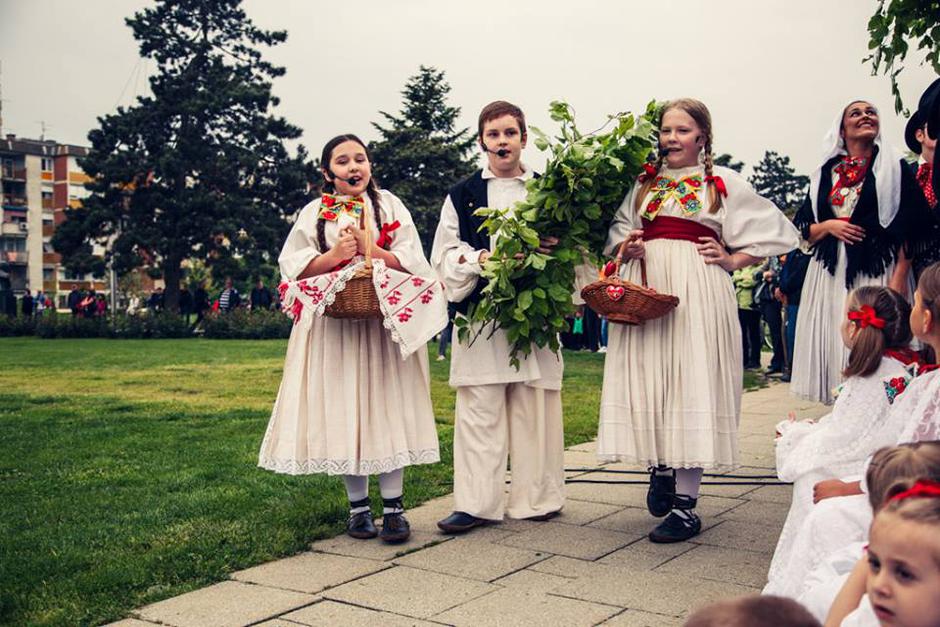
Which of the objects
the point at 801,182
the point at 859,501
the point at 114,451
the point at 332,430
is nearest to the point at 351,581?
the point at 332,430

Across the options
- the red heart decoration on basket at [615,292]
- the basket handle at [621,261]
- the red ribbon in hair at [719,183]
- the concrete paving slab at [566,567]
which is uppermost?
the red ribbon in hair at [719,183]

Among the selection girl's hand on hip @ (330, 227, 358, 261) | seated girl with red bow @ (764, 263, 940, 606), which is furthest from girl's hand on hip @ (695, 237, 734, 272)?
girl's hand on hip @ (330, 227, 358, 261)

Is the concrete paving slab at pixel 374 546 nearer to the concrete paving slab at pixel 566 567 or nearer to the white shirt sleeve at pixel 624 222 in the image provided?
the concrete paving slab at pixel 566 567

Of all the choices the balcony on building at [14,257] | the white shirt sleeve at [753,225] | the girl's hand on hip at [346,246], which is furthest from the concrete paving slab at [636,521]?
the balcony on building at [14,257]

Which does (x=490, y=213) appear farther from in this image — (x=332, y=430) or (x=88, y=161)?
(x=88, y=161)

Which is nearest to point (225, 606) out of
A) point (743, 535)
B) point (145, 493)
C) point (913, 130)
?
point (743, 535)

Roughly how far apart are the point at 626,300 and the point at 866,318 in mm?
1333

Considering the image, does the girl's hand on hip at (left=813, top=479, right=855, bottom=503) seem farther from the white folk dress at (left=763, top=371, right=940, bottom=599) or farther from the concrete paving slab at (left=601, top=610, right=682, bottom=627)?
the concrete paving slab at (left=601, top=610, right=682, bottom=627)

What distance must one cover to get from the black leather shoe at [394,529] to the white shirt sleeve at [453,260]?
4.07 ft

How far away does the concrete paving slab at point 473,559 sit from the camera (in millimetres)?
4820

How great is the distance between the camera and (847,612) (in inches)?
102

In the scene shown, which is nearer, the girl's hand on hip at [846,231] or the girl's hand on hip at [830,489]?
the girl's hand on hip at [830,489]

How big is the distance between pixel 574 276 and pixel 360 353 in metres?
1.24

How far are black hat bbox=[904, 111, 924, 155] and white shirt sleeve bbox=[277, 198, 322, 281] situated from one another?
9.97 ft
